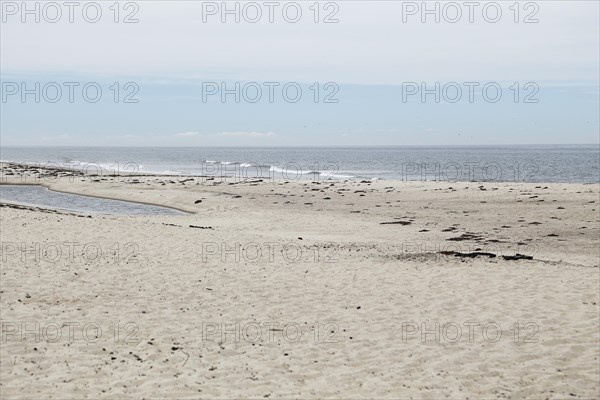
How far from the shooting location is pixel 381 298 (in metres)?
11.6

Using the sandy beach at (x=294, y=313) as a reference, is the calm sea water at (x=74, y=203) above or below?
above

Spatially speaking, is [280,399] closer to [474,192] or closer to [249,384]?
[249,384]

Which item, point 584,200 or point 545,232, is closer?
point 545,232

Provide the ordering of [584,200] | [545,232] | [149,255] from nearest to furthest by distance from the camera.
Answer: [149,255] < [545,232] < [584,200]

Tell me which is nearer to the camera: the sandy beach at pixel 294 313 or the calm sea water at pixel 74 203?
the sandy beach at pixel 294 313

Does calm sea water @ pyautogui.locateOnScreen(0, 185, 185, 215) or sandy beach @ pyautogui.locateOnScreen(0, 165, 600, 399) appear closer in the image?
sandy beach @ pyautogui.locateOnScreen(0, 165, 600, 399)

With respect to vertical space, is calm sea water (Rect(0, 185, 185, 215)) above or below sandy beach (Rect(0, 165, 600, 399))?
above

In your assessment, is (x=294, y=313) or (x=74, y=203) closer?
(x=294, y=313)

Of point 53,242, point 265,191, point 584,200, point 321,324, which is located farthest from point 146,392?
point 265,191

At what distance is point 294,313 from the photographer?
10586 millimetres

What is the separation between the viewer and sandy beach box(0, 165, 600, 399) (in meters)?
7.65

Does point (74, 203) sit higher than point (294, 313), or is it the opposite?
point (74, 203)

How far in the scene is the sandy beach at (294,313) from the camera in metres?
7.65

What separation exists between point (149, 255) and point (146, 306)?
4768 mm
